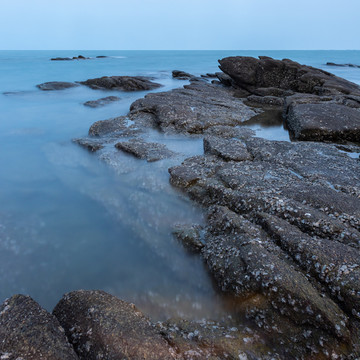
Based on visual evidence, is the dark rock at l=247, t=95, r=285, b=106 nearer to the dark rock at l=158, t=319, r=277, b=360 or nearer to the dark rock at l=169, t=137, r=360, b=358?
the dark rock at l=169, t=137, r=360, b=358

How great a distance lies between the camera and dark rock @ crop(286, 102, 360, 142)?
10.4 metres

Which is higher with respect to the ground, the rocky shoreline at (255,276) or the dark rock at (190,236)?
the rocky shoreline at (255,276)

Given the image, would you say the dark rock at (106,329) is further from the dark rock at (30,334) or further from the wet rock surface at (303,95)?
the wet rock surface at (303,95)

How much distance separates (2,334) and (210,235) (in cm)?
324

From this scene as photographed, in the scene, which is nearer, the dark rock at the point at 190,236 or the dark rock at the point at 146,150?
the dark rock at the point at 190,236

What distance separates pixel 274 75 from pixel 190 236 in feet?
68.5

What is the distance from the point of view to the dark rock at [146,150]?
8.45 m

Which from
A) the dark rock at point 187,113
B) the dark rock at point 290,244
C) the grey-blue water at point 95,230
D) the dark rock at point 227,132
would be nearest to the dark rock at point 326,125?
the dark rock at point 227,132

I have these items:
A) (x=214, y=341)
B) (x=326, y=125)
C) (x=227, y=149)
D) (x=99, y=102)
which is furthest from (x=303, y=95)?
(x=214, y=341)

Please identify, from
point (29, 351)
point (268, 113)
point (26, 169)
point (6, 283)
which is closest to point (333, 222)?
point (29, 351)

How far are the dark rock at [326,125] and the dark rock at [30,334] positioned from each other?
10.4 m

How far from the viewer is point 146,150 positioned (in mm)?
8781

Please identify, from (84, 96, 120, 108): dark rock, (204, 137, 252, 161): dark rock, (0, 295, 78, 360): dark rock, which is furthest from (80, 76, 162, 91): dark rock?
(0, 295, 78, 360): dark rock

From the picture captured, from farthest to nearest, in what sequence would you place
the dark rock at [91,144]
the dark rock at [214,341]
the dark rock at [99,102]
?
1. the dark rock at [99,102]
2. the dark rock at [91,144]
3. the dark rock at [214,341]
